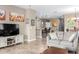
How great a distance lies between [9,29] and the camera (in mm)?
5969

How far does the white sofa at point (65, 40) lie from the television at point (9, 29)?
205 cm

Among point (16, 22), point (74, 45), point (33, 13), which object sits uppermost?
point (33, 13)

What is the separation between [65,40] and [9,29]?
282cm

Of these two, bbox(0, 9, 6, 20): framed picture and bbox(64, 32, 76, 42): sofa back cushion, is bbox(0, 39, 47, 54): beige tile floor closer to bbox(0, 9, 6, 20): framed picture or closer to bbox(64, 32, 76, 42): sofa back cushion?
bbox(64, 32, 76, 42): sofa back cushion

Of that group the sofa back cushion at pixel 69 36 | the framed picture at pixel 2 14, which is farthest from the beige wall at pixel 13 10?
the sofa back cushion at pixel 69 36

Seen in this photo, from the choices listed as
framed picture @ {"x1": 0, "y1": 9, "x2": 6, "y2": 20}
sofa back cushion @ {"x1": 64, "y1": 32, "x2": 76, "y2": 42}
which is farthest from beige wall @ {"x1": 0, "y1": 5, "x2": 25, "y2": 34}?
sofa back cushion @ {"x1": 64, "y1": 32, "x2": 76, "y2": 42}

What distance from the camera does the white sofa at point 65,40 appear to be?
4.50 m

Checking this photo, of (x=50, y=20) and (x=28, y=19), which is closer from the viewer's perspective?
(x=28, y=19)

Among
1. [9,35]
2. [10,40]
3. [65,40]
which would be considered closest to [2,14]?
[9,35]

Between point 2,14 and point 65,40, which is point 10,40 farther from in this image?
point 65,40
